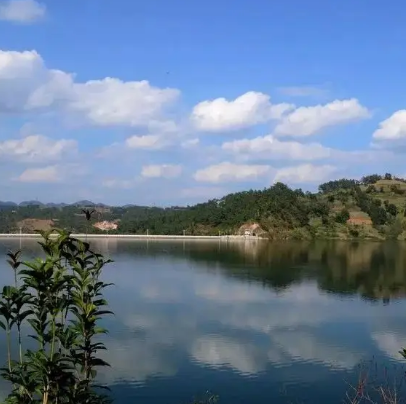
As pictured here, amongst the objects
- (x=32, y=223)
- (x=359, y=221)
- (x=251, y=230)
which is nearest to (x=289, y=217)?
(x=251, y=230)

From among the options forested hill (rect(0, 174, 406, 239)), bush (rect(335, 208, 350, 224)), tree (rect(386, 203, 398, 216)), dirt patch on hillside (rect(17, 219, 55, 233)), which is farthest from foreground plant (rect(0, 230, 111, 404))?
dirt patch on hillside (rect(17, 219, 55, 233))

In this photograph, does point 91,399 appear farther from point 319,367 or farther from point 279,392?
point 319,367

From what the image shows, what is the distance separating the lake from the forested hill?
170 feet

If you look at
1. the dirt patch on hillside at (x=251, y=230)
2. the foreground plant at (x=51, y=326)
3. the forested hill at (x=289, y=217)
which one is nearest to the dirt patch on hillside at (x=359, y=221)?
the forested hill at (x=289, y=217)

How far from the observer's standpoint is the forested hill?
9419 centimetres

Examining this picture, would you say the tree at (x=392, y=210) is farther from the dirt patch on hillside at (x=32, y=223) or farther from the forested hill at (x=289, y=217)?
the dirt patch on hillside at (x=32, y=223)

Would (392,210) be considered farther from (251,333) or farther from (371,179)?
(251,333)

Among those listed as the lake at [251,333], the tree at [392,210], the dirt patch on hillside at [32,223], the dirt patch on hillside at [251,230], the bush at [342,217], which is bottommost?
the lake at [251,333]

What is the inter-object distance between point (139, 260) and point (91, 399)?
159 feet

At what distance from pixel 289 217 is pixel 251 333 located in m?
76.0

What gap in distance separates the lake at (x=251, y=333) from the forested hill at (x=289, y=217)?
51.7 meters

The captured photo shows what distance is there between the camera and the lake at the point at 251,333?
545 inches

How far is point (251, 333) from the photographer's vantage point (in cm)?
2025

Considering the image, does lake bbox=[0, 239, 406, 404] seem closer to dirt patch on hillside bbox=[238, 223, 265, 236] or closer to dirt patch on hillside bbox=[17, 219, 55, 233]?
dirt patch on hillside bbox=[238, 223, 265, 236]
